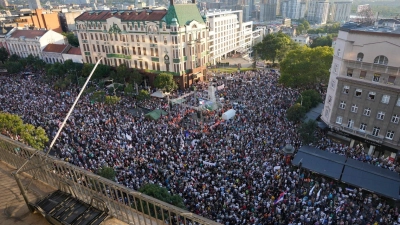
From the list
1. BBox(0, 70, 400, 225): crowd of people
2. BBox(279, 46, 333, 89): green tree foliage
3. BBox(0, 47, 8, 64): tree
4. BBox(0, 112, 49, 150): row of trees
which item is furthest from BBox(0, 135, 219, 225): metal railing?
BBox(0, 47, 8, 64): tree

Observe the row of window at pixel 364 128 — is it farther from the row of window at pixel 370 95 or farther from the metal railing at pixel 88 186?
the metal railing at pixel 88 186

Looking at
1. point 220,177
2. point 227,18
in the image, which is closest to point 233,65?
point 227,18

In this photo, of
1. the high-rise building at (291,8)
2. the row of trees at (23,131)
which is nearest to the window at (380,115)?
the row of trees at (23,131)

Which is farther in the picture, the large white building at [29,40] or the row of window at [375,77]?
the large white building at [29,40]

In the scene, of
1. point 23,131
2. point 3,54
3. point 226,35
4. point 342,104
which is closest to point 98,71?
point 23,131

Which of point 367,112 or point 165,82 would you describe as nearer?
point 367,112

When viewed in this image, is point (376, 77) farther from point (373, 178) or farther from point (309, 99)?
point (373, 178)

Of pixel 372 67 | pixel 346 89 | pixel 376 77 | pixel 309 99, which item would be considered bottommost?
pixel 309 99
